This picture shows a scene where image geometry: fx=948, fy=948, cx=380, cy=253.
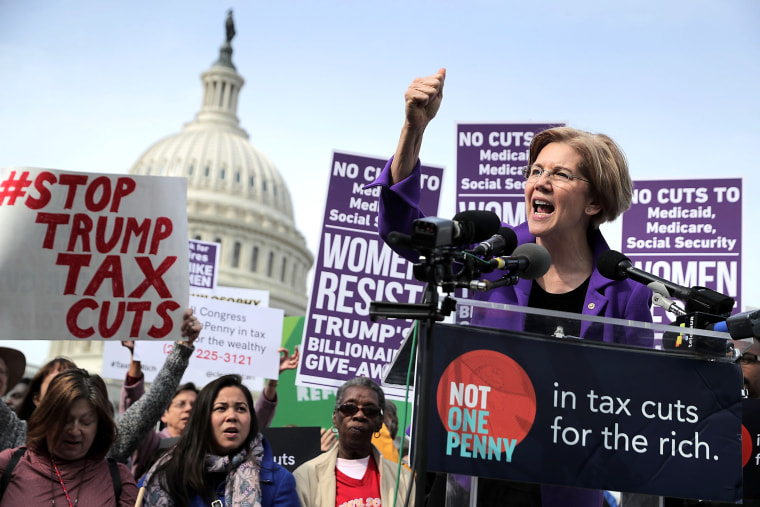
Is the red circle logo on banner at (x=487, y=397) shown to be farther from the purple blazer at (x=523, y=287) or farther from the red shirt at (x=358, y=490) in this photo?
the red shirt at (x=358, y=490)

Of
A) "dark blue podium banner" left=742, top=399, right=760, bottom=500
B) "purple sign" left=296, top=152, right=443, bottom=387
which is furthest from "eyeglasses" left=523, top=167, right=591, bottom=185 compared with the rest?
"purple sign" left=296, top=152, right=443, bottom=387

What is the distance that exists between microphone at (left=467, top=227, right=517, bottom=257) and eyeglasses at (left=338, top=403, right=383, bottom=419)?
2.25m

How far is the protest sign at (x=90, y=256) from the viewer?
4930 mm

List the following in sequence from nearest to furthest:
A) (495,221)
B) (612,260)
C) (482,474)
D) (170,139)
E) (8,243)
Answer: (482,474) < (495,221) < (612,260) < (8,243) < (170,139)

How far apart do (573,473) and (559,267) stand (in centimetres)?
76

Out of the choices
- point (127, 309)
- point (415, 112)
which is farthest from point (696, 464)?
point (127, 309)

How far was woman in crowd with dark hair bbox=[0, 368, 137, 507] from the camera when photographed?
392cm

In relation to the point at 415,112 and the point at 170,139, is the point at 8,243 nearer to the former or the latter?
the point at 415,112

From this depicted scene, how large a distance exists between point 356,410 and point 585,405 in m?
2.45

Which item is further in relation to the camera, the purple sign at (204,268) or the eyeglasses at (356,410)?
the purple sign at (204,268)

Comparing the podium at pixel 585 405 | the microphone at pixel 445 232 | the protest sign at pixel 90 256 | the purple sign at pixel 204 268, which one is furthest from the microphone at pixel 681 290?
the purple sign at pixel 204 268

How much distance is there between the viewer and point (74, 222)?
514cm

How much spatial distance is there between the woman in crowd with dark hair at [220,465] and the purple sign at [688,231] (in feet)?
15.1

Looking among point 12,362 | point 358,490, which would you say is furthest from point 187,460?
point 12,362
